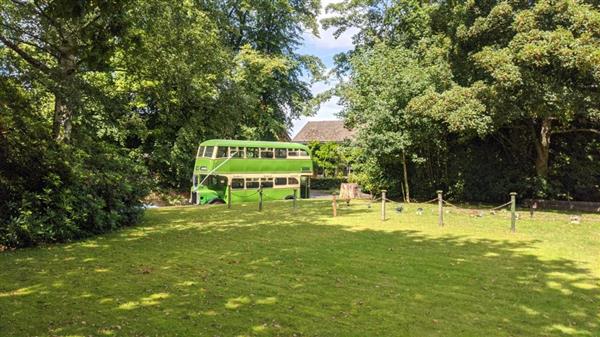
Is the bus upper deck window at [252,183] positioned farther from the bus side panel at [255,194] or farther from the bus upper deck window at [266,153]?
the bus upper deck window at [266,153]

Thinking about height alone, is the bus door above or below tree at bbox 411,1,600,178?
below

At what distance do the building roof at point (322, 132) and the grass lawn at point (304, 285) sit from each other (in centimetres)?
4177

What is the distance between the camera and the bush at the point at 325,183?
4156cm

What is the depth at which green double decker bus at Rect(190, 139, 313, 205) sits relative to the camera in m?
23.5

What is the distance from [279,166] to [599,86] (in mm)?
16342

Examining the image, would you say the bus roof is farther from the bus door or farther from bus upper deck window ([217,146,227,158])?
the bus door

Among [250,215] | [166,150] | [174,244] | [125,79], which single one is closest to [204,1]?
[125,79]

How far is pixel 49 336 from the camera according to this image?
4.38 meters

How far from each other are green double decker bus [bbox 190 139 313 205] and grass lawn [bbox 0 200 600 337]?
11784mm

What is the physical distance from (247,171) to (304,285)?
60.9 feet

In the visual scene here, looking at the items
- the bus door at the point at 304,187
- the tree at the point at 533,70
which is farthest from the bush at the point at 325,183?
the tree at the point at 533,70

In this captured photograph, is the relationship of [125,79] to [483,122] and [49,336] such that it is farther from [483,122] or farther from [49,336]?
[49,336]

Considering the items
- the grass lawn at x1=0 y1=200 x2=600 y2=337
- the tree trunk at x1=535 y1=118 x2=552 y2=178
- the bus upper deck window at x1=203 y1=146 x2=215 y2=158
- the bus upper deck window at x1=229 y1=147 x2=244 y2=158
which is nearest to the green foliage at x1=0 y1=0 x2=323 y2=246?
the grass lawn at x1=0 y1=200 x2=600 y2=337

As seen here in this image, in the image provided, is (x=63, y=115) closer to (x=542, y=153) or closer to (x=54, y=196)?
(x=54, y=196)
